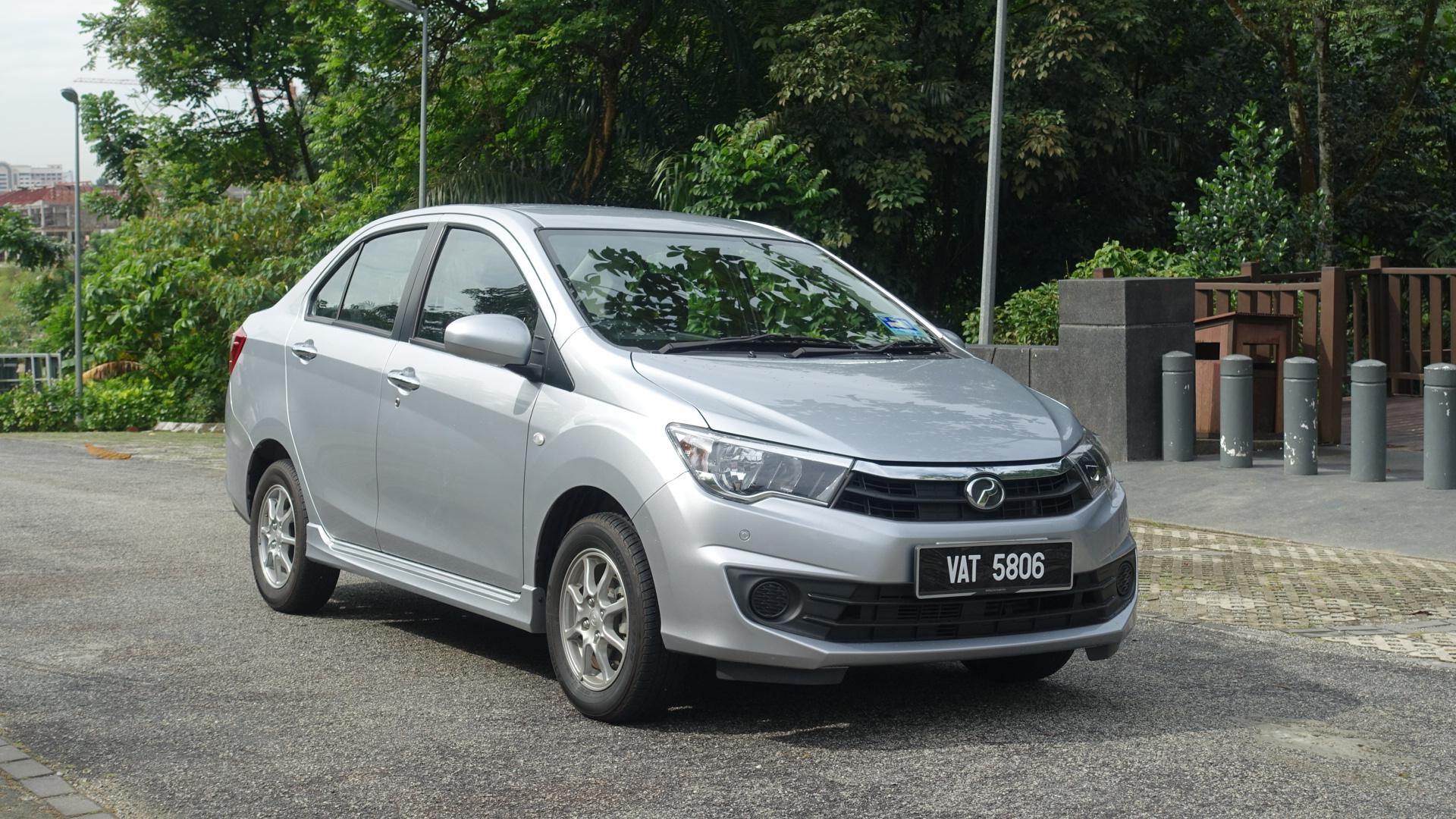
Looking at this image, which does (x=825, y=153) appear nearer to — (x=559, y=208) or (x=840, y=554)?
(x=559, y=208)

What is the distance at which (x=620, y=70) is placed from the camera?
31391 millimetres

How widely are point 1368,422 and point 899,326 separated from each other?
600cm

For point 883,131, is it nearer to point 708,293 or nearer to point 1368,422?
point 1368,422

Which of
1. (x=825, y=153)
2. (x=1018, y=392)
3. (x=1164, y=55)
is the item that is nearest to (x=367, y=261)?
(x=1018, y=392)

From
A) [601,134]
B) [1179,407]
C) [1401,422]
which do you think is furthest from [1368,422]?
[601,134]

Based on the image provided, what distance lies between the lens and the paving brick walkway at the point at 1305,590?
6.96 metres

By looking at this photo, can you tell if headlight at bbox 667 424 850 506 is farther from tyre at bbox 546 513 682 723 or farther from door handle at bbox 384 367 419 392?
door handle at bbox 384 367 419 392

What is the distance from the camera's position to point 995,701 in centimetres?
555

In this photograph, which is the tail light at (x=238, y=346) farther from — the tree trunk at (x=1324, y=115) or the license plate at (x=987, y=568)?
the tree trunk at (x=1324, y=115)

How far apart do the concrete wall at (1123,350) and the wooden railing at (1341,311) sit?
44cm

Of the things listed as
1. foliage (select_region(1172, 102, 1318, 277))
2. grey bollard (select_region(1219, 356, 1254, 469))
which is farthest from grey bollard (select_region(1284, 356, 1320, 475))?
foliage (select_region(1172, 102, 1318, 277))

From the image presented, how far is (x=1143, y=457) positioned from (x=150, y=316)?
26004mm

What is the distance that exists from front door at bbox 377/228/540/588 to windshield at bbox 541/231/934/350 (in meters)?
0.27

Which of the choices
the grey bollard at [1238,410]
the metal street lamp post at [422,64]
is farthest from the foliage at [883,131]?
the grey bollard at [1238,410]
